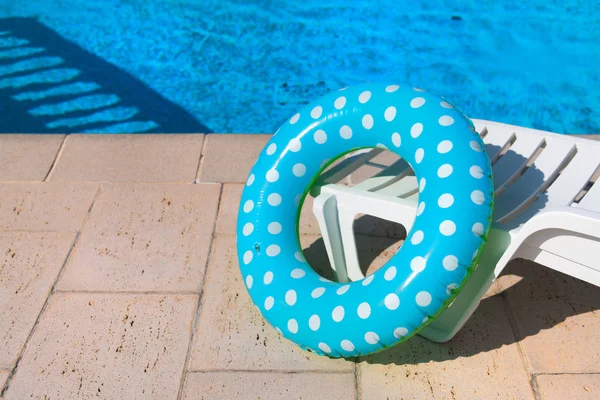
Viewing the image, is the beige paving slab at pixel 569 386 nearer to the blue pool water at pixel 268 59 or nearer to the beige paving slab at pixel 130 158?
the beige paving slab at pixel 130 158

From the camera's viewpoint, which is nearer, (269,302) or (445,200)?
(445,200)

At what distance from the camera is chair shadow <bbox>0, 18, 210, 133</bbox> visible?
15.8ft

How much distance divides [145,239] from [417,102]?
4.59 feet

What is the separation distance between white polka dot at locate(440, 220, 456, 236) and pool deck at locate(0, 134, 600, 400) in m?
0.58

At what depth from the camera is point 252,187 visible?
8.85 feet

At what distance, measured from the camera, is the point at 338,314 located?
7.52 feet

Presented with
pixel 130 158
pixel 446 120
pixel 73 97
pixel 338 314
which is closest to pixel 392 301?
pixel 338 314

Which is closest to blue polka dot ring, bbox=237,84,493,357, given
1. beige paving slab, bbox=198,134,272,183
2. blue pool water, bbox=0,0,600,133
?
beige paving slab, bbox=198,134,272,183

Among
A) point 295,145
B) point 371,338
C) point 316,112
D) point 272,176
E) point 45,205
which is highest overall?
point 316,112

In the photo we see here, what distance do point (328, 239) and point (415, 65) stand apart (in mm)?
3005

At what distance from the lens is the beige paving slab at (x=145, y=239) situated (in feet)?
9.39

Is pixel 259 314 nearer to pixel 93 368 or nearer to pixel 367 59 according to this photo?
pixel 93 368

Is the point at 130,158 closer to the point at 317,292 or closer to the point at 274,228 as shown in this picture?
the point at 274,228

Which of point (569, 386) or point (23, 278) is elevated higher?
point (569, 386)
